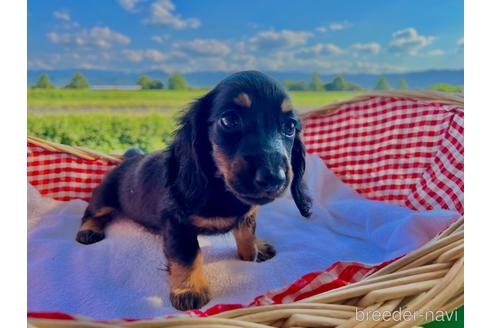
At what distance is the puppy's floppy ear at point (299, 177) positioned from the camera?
1288mm

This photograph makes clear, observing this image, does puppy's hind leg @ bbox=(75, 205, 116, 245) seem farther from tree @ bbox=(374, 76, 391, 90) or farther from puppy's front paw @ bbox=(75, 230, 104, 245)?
tree @ bbox=(374, 76, 391, 90)

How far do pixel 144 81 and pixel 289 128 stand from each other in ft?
1.27

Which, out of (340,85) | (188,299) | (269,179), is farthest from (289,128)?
(188,299)

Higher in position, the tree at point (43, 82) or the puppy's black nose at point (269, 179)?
the tree at point (43, 82)

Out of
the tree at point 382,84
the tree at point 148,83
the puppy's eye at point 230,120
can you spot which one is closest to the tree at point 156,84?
the tree at point 148,83

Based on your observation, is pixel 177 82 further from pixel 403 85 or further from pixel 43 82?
pixel 403 85

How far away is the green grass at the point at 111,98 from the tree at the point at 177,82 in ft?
0.04

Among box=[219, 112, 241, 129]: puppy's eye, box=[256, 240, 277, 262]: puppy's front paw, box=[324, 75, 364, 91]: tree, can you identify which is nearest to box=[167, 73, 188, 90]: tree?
box=[219, 112, 241, 129]: puppy's eye

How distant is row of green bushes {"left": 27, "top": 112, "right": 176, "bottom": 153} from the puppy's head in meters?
0.16

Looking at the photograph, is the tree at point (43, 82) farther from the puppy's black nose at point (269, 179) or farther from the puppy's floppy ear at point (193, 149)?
the puppy's black nose at point (269, 179)

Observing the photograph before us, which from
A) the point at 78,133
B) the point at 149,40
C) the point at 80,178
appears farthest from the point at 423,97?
the point at 80,178

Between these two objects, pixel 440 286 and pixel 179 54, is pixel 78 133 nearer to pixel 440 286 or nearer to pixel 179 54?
pixel 179 54

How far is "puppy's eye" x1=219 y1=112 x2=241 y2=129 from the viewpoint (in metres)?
1.16

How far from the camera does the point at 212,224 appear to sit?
1337 mm
